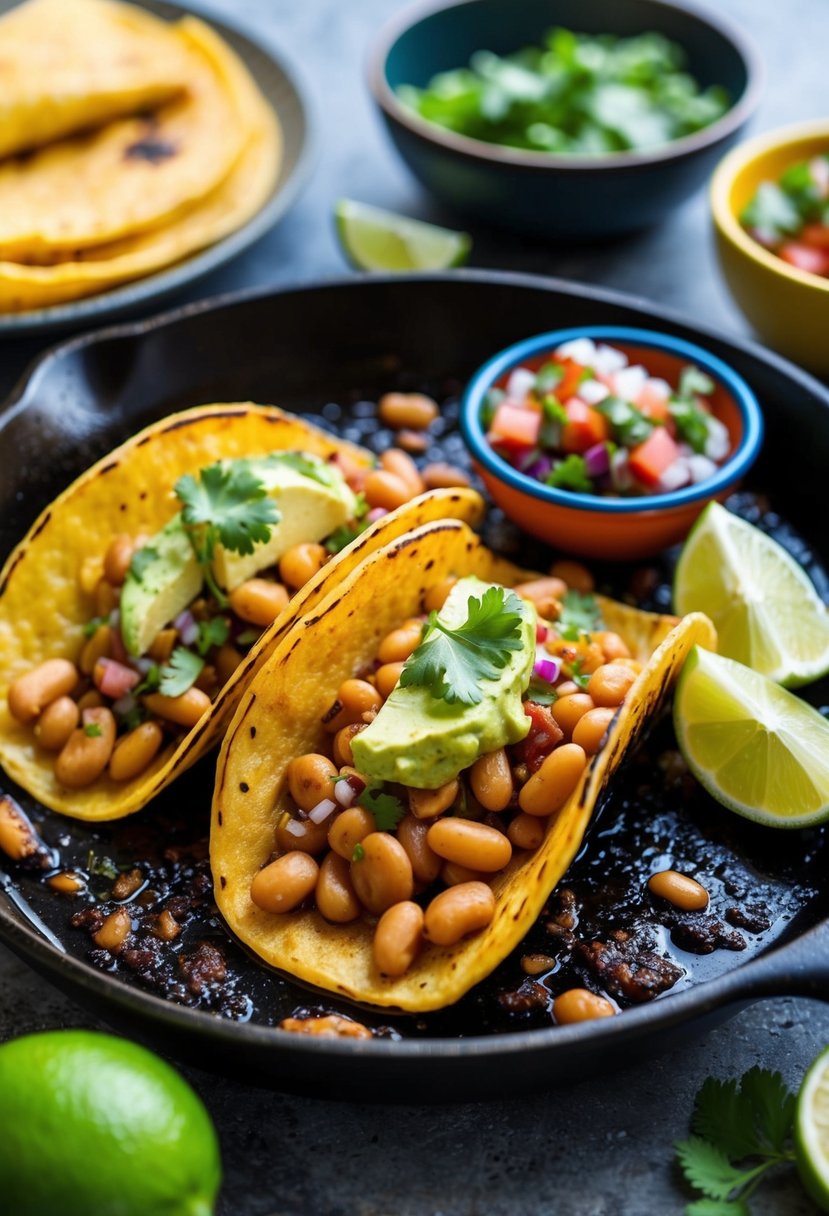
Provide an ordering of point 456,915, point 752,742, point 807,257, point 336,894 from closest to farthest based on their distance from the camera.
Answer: point 456,915
point 336,894
point 752,742
point 807,257

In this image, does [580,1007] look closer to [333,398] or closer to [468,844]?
[468,844]

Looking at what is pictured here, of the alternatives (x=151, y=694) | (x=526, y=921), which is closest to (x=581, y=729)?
(x=526, y=921)

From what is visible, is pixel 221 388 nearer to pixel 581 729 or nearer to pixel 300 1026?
pixel 581 729

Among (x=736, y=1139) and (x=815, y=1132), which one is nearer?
(x=815, y=1132)

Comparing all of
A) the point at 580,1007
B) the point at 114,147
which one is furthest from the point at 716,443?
the point at 114,147

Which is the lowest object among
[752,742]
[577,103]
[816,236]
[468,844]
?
[752,742]

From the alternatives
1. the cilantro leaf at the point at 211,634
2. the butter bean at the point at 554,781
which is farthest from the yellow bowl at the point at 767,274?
the cilantro leaf at the point at 211,634

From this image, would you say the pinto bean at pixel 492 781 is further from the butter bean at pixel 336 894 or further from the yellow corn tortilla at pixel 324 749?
the butter bean at pixel 336 894
